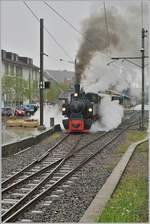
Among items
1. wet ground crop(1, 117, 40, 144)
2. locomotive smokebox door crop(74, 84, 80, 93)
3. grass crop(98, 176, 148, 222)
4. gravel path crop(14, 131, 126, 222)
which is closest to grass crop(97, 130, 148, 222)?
grass crop(98, 176, 148, 222)

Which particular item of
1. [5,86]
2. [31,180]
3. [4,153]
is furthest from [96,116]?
[5,86]

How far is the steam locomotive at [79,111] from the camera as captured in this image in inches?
1014

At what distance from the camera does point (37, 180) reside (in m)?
11.5

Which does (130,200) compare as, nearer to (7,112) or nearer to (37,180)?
(37,180)

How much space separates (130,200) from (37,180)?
145 inches

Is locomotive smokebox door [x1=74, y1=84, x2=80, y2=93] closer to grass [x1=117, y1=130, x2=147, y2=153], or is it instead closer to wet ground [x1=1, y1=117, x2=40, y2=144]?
wet ground [x1=1, y1=117, x2=40, y2=144]

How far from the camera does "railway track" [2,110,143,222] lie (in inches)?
334

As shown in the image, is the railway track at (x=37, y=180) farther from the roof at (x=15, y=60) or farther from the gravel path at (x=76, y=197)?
the roof at (x=15, y=60)

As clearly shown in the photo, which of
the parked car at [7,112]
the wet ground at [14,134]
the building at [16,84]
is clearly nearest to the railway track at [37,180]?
the wet ground at [14,134]

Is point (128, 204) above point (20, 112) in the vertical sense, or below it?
below

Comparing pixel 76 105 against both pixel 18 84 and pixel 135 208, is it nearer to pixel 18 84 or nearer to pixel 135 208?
pixel 135 208

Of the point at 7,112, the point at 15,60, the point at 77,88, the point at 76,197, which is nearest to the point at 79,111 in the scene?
the point at 77,88

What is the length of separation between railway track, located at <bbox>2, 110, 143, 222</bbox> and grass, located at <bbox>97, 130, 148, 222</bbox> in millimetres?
1489

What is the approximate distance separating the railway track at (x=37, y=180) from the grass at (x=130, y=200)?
1.49 meters
